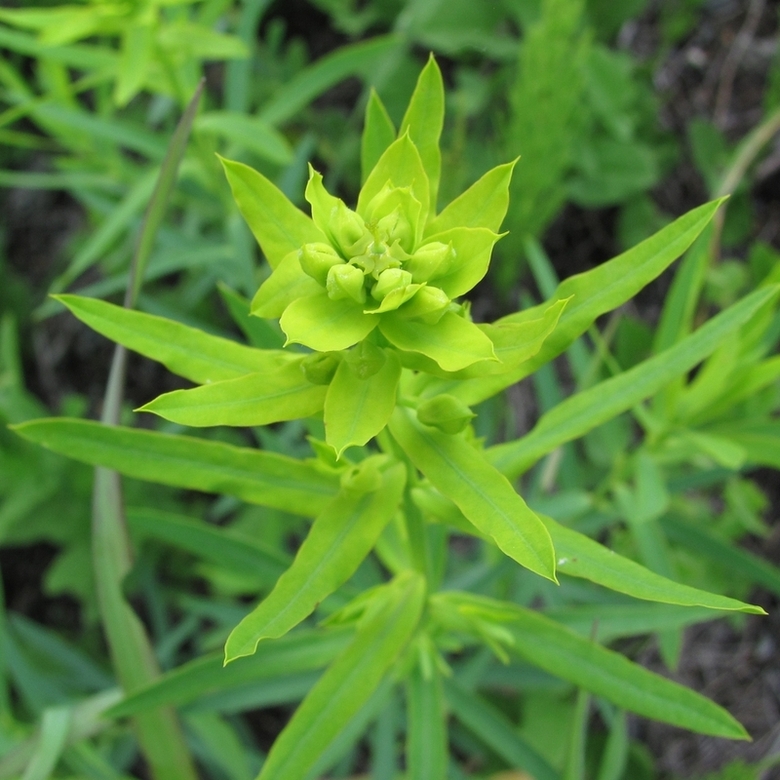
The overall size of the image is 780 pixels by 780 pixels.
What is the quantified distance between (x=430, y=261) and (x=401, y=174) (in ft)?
0.45

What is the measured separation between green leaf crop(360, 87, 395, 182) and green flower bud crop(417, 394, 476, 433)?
31cm

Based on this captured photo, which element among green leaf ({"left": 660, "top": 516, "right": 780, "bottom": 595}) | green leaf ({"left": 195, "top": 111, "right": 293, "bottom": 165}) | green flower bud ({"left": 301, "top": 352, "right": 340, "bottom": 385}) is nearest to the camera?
green flower bud ({"left": 301, "top": 352, "right": 340, "bottom": 385})

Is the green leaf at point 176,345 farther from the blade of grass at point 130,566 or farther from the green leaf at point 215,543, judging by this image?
the green leaf at point 215,543

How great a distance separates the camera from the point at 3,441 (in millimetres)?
2209

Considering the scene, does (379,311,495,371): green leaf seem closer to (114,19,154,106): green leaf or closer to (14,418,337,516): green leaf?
(14,418,337,516): green leaf

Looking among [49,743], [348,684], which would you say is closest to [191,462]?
[348,684]

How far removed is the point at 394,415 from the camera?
40.1 inches

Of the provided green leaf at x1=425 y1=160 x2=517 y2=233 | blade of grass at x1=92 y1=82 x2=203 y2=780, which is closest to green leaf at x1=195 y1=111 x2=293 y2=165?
blade of grass at x1=92 y1=82 x2=203 y2=780

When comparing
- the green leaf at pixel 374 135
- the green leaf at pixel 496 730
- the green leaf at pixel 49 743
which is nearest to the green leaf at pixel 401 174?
the green leaf at pixel 374 135

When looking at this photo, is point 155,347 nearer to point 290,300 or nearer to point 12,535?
point 290,300

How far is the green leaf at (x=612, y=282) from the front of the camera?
0.94 meters

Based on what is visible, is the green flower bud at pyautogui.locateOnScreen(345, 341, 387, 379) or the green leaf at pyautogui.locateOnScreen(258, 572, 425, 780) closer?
the green flower bud at pyautogui.locateOnScreen(345, 341, 387, 379)

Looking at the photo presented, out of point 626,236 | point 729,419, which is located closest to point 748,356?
point 729,419

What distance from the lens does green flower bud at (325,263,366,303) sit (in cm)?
82
